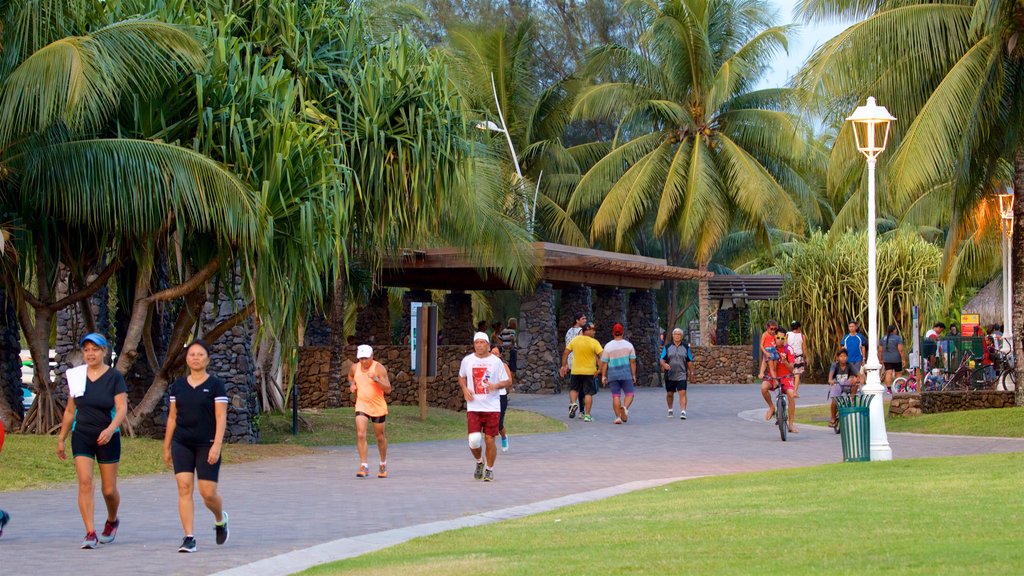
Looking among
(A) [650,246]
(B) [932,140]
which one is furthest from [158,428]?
(A) [650,246]

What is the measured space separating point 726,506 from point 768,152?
3234 centimetres

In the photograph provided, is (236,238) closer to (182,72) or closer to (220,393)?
(182,72)

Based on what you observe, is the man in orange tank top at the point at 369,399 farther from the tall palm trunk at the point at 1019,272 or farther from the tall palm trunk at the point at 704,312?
the tall palm trunk at the point at 704,312

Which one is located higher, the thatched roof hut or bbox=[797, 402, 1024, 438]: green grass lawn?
the thatched roof hut

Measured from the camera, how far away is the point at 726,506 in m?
10.6

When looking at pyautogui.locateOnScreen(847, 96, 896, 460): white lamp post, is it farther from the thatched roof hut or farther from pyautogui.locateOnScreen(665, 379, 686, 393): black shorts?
the thatched roof hut

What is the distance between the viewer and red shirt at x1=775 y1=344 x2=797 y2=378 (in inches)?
797

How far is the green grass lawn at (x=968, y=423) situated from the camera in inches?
795

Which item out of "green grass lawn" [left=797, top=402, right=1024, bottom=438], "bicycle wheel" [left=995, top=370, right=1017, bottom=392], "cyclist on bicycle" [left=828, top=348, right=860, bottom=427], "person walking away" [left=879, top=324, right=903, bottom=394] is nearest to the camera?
"cyclist on bicycle" [left=828, top=348, right=860, bottom=427]

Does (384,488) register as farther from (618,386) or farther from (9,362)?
(618,386)

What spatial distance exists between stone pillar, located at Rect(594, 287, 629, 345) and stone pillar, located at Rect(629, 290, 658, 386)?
1.66 m

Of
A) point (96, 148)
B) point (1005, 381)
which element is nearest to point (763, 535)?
point (96, 148)

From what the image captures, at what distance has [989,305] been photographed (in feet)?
133

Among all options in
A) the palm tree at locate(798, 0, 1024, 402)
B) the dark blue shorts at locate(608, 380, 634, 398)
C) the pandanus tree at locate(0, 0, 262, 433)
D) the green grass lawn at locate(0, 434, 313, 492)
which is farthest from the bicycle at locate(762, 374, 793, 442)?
the pandanus tree at locate(0, 0, 262, 433)
